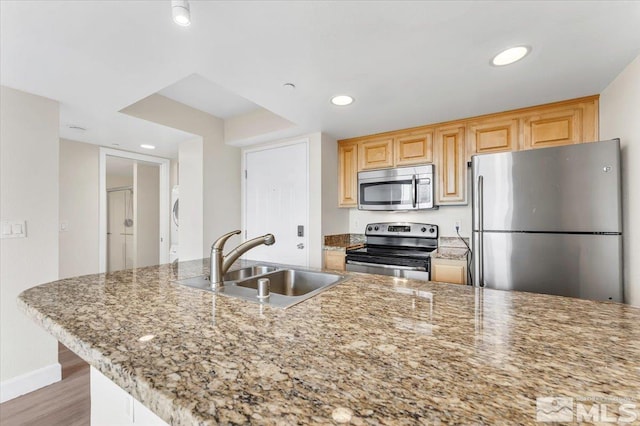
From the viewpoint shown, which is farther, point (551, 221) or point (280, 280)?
point (551, 221)

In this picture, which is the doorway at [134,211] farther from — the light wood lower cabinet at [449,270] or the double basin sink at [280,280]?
the light wood lower cabinet at [449,270]

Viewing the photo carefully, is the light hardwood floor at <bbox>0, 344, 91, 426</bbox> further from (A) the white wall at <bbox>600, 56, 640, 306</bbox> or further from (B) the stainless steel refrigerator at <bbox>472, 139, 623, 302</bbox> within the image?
(A) the white wall at <bbox>600, 56, 640, 306</bbox>

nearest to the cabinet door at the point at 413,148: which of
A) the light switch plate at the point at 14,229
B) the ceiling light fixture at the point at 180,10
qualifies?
the ceiling light fixture at the point at 180,10

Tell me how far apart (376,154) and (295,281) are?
2.04 m

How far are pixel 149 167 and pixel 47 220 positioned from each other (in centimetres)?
299

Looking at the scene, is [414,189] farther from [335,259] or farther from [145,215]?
[145,215]

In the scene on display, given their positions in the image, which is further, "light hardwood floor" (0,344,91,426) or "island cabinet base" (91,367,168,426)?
"light hardwood floor" (0,344,91,426)

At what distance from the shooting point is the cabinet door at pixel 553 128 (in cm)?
221

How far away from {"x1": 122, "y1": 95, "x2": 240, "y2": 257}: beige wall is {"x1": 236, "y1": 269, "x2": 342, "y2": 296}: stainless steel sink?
1844mm

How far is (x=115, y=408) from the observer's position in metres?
1.02

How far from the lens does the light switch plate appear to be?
1.96 m

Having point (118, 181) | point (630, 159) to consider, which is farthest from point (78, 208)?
point (630, 159)

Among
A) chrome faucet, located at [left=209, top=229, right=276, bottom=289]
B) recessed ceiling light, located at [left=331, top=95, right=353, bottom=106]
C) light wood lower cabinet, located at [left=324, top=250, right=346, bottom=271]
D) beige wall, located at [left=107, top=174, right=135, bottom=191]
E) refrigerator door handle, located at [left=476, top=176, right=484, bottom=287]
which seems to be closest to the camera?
chrome faucet, located at [left=209, top=229, right=276, bottom=289]

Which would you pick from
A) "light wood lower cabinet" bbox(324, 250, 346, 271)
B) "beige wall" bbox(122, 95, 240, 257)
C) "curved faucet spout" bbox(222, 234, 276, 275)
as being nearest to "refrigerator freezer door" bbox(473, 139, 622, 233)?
"light wood lower cabinet" bbox(324, 250, 346, 271)
